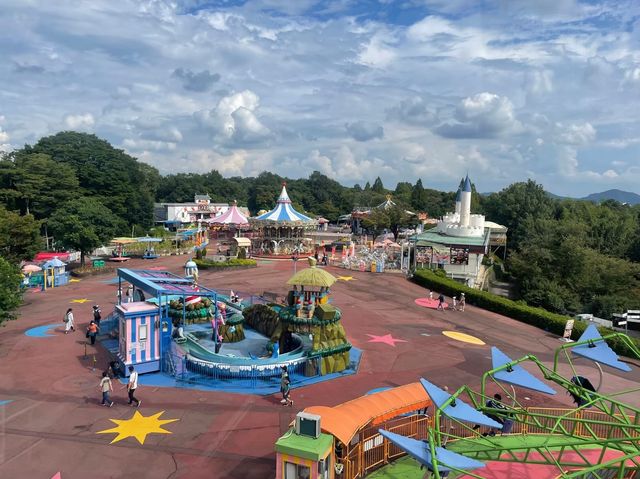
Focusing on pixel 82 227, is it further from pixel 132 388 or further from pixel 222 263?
pixel 132 388

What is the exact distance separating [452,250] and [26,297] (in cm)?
3513

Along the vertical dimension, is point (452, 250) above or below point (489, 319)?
above

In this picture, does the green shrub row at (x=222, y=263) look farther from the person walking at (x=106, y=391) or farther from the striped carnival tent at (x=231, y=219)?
the person walking at (x=106, y=391)

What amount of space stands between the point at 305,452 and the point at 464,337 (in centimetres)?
1734

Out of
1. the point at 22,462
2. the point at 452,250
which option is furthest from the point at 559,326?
the point at 22,462

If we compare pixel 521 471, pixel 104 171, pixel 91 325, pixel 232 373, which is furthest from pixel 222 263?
pixel 104 171

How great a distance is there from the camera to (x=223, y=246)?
202ft

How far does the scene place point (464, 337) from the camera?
79.9ft

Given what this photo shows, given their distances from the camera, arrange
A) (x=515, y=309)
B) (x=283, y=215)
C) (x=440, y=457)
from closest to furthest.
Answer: (x=440, y=457)
(x=515, y=309)
(x=283, y=215)

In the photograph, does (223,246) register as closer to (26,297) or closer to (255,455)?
(26,297)

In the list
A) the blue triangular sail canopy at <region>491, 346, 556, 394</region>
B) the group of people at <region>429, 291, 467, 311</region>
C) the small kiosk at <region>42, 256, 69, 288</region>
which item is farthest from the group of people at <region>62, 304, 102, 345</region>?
the group of people at <region>429, 291, 467, 311</region>

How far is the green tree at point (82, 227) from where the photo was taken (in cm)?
4072

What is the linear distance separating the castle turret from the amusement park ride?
35.0m

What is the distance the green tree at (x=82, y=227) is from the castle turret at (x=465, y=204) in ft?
117
